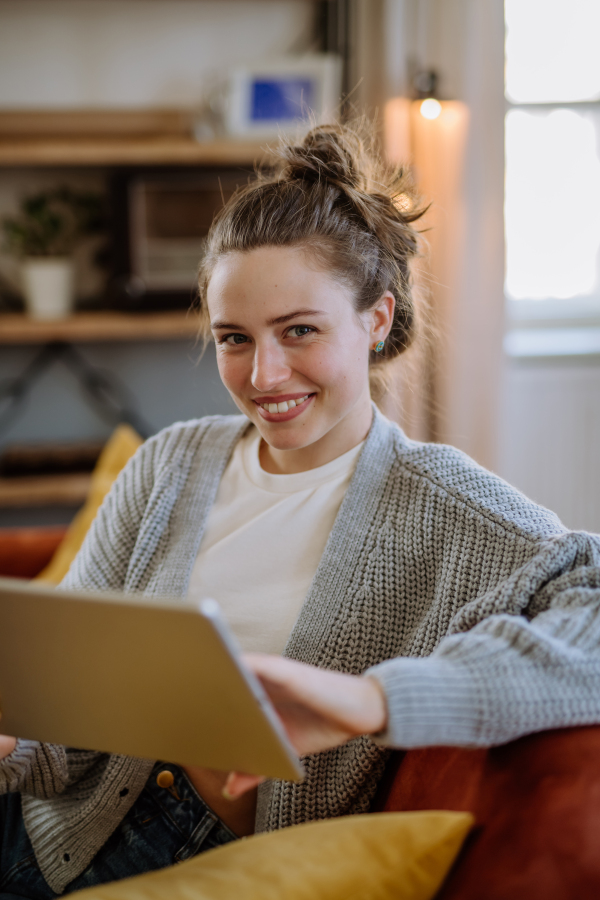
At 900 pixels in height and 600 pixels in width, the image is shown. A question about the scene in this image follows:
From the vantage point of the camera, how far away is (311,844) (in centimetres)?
71

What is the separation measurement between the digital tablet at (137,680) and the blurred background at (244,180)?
1743mm

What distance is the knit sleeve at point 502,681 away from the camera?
72 cm

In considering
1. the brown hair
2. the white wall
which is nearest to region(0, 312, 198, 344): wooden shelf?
the white wall

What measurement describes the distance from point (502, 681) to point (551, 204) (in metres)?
2.48

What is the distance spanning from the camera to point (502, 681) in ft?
2.44

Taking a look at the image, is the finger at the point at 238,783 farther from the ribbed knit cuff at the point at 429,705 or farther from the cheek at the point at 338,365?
the cheek at the point at 338,365

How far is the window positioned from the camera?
2.77 meters

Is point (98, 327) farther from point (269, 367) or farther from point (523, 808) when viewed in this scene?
point (523, 808)

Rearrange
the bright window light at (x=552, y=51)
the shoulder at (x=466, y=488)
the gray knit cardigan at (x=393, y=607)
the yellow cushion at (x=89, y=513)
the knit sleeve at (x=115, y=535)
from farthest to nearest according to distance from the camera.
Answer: the bright window light at (x=552, y=51)
the yellow cushion at (x=89, y=513)
the knit sleeve at (x=115, y=535)
the shoulder at (x=466, y=488)
the gray knit cardigan at (x=393, y=607)

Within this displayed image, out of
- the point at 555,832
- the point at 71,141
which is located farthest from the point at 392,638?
the point at 71,141

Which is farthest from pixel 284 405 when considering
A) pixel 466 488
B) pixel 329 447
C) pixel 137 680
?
pixel 137 680

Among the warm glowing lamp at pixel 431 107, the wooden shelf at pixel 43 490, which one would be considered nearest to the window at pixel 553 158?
the warm glowing lamp at pixel 431 107

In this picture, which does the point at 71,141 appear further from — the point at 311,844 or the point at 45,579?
the point at 311,844

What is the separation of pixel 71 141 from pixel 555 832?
8.24 ft
